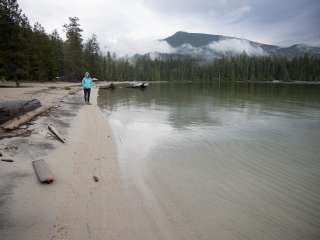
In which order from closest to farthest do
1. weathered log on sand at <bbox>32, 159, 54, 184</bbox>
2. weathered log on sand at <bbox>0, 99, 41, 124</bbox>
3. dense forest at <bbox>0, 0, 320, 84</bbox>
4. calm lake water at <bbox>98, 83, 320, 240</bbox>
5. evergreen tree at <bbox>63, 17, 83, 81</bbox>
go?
calm lake water at <bbox>98, 83, 320, 240</bbox> → weathered log on sand at <bbox>32, 159, 54, 184</bbox> → weathered log on sand at <bbox>0, 99, 41, 124</bbox> → dense forest at <bbox>0, 0, 320, 84</bbox> → evergreen tree at <bbox>63, 17, 83, 81</bbox>

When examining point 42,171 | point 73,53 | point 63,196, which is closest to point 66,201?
point 63,196

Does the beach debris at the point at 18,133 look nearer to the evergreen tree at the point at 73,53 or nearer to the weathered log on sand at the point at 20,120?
the weathered log on sand at the point at 20,120

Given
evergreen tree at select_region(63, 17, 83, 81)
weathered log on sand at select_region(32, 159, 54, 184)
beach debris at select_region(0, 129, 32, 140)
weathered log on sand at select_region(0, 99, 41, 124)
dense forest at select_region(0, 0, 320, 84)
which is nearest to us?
weathered log on sand at select_region(32, 159, 54, 184)

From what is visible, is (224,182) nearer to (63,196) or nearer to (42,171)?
(63,196)

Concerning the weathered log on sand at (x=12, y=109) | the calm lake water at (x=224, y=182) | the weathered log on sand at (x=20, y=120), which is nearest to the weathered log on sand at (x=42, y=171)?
the calm lake water at (x=224, y=182)

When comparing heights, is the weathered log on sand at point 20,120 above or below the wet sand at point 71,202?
above

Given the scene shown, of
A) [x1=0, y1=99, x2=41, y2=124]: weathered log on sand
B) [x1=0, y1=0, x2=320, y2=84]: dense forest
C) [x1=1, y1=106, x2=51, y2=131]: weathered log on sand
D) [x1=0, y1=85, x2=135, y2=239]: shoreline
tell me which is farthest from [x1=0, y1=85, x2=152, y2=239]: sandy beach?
[x1=0, y1=0, x2=320, y2=84]: dense forest

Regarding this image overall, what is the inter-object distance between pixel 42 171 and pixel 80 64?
73.6 m

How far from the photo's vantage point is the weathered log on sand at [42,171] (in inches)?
225

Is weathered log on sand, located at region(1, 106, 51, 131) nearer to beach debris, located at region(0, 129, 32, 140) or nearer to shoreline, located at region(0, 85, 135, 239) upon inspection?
beach debris, located at region(0, 129, 32, 140)

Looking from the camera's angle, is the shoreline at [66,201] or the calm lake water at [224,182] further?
the calm lake water at [224,182]

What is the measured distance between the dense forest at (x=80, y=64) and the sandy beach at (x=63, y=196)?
1378 inches

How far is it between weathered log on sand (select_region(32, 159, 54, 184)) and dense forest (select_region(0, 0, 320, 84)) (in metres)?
36.8

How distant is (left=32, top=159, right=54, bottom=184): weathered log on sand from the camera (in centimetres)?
571
